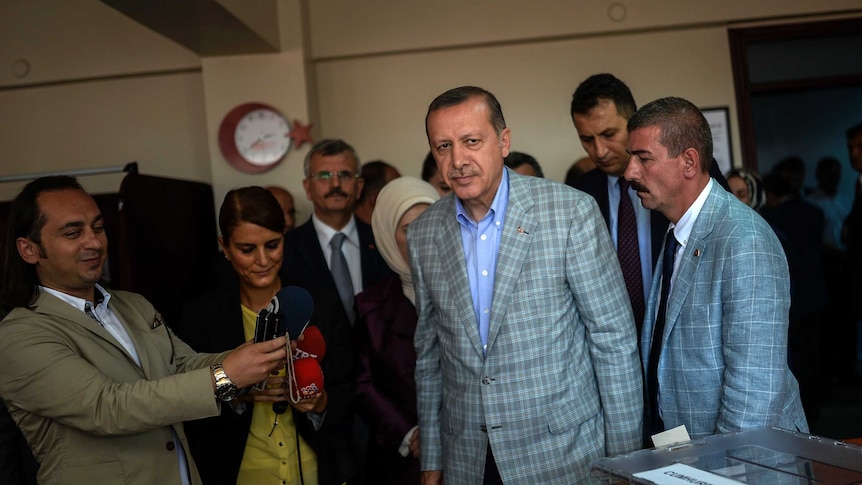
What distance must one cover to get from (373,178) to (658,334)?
94.5 inches

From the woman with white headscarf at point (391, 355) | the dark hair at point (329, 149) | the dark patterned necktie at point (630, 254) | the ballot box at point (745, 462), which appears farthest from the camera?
the dark hair at point (329, 149)

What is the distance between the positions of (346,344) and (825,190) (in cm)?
607

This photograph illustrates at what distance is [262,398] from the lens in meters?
2.51

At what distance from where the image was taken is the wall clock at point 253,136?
5305mm

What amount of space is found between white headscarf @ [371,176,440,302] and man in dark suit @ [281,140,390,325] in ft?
1.65

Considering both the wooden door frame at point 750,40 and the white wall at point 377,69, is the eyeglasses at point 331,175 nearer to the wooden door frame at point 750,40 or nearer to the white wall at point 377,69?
the white wall at point 377,69

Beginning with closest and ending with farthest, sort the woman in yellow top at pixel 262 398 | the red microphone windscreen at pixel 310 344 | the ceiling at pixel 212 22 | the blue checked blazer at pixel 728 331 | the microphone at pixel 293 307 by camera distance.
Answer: the blue checked blazer at pixel 728 331
the microphone at pixel 293 307
the red microphone windscreen at pixel 310 344
the woman in yellow top at pixel 262 398
the ceiling at pixel 212 22

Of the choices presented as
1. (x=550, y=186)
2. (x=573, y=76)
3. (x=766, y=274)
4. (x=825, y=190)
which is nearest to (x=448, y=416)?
(x=550, y=186)

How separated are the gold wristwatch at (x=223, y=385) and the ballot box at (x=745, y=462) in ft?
3.28

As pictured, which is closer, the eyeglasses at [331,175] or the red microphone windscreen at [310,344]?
the red microphone windscreen at [310,344]

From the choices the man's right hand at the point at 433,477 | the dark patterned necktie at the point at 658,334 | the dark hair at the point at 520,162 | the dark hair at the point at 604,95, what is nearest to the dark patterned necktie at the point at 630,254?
the dark hair at the point at 604,95

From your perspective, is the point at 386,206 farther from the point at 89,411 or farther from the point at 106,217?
the point at 106,217

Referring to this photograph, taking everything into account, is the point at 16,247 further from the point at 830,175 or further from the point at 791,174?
the point at 830,175

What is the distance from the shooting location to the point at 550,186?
2.28 m
